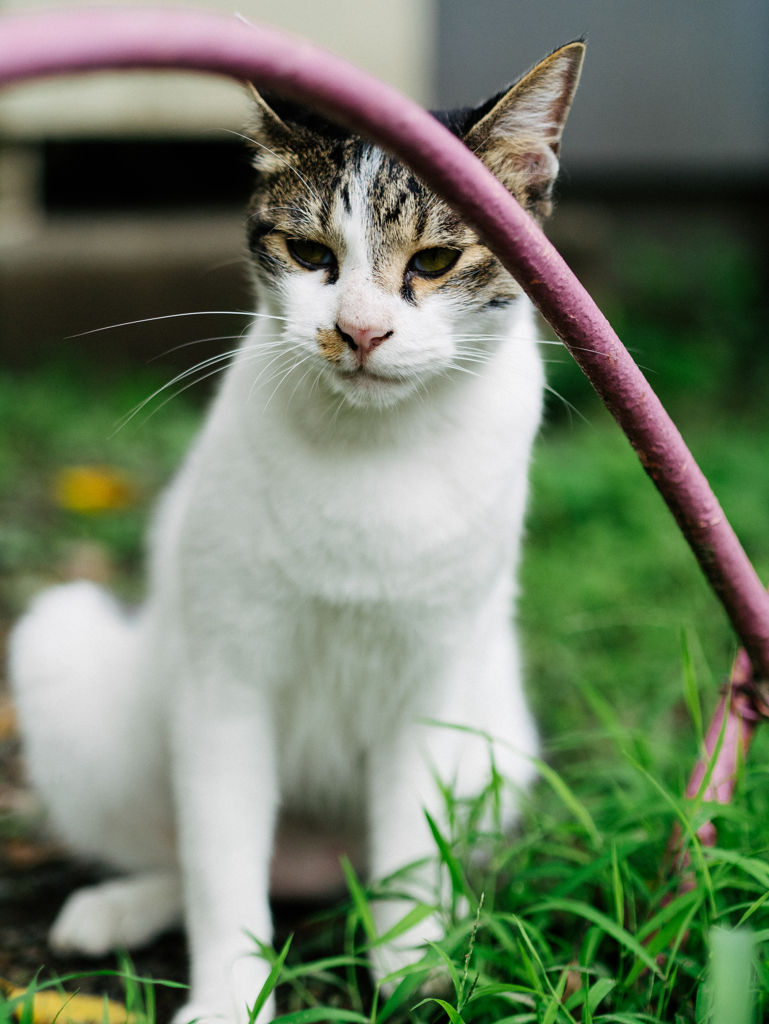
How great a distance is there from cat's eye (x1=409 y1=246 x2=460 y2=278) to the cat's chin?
0.15 metres

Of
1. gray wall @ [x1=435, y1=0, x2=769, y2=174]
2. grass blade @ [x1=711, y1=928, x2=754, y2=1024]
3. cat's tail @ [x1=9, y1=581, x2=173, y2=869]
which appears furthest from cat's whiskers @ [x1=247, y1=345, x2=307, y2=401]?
gray wall @ [x1=435, y1=0, x2=769, y2=174]

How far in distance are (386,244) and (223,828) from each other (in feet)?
2.99

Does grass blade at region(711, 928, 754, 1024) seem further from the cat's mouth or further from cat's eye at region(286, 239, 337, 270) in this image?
cat's eye at region(286, 239, 337, 270)

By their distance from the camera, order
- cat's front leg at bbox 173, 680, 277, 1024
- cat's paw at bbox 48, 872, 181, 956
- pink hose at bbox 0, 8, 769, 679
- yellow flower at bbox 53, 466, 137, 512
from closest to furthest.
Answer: pink hose at bbox 0, 8, 769, 679 < cat's front leg at bbox 173, 680, 277, 1024 < cat's paw at bbox 48, 872, 181, 956 < yellow flower at bbox 53, 466, 137, 512

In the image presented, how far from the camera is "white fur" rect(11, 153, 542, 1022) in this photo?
133 cm

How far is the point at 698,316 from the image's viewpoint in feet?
18.1

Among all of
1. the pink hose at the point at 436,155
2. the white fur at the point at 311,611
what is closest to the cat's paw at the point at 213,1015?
the white fur at the point at 311,611

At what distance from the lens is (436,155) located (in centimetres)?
79

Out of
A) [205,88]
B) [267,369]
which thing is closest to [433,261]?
[267,369]

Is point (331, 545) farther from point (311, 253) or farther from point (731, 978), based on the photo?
point (731, 978)

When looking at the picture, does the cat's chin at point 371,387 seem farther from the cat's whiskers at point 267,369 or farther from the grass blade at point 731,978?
the grass blade at point 731,978

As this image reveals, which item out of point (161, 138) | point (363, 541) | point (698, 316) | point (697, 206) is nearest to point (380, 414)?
point (363, 541)

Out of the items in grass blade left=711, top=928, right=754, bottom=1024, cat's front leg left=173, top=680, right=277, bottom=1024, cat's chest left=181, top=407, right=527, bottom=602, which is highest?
cat's chest left=181, top=407, right=527, bottom=602

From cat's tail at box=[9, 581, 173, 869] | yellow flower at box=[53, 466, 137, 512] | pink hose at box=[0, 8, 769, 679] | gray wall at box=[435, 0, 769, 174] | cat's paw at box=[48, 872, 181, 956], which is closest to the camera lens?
pink hose at box=[0, 8, 769, 679]
